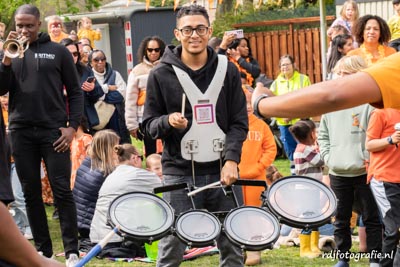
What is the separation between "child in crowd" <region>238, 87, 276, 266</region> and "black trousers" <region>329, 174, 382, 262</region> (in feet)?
2.38

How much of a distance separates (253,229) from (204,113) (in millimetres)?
1015

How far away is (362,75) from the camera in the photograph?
337 cm

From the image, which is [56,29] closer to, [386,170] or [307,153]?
[307,153]

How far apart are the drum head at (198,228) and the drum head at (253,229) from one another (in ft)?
0.25

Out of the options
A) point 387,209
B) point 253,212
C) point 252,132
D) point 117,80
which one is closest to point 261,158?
point 252,132

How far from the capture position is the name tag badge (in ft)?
20.3

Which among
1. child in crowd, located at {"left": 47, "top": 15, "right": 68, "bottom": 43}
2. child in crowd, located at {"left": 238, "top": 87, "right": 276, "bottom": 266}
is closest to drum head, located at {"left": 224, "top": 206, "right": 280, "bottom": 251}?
child in crowd, located at {"left": 238, "top": 87, "right": 276, "bottom": 266}

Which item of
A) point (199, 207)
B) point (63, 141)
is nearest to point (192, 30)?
point (199, 207)

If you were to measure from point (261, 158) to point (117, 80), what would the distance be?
13.4 ft

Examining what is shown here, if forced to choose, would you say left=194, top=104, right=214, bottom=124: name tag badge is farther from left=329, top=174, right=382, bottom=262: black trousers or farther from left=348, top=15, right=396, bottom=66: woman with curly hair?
left=348, top=15, right=396, bottom=66: woman with curly hair

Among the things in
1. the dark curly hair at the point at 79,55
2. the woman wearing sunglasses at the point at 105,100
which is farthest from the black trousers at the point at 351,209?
the woman wearing sunglasses at the point at 105,100

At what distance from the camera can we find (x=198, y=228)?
5527mm

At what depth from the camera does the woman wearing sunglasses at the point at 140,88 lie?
10578 millimetres

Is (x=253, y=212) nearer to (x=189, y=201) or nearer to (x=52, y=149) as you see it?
(x=189, y=201)
